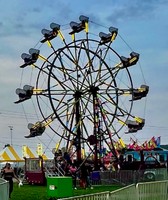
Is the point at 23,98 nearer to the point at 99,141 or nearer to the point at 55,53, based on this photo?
the point at 55,53

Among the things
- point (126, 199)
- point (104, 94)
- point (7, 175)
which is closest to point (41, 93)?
point (104, 94)

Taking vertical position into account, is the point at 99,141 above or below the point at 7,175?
above

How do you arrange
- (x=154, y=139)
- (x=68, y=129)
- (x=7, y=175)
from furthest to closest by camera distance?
(x=154, y=139), (x=68, y=129), (x=7, y=175)

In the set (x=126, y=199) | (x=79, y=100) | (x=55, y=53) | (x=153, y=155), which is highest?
(x=55, y=53)

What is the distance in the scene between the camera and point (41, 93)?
35.6 meters

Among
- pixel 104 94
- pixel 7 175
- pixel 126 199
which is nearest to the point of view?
pixel 126 199

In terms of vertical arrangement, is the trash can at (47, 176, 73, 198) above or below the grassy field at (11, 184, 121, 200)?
above

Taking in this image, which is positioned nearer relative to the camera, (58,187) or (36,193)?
(58,187)

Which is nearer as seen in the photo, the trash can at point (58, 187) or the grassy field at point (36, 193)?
the trash can at point (58, 187)

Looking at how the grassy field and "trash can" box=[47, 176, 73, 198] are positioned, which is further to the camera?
the grassy field

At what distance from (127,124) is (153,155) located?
3096mm

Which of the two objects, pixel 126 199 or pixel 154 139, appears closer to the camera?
pixel 126 199

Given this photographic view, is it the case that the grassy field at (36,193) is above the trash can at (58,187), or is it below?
below

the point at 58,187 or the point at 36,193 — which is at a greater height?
the point at 58,187
